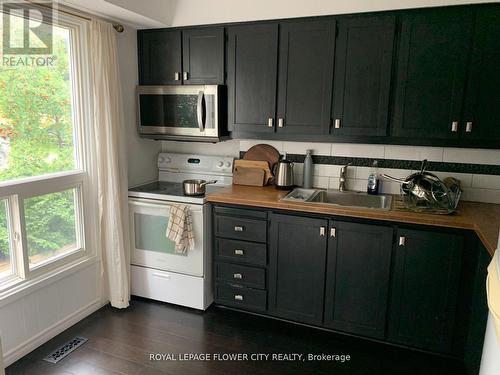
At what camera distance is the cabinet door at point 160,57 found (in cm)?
300

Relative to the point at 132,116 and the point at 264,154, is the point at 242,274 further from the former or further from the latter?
the point at 132,116

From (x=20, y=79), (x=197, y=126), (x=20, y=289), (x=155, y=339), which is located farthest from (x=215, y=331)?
(x=20, y=79)

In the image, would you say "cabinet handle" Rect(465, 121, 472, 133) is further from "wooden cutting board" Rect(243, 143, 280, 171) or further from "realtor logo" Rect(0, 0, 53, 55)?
"realtor logo" Rect(0, 0, 53, 55)

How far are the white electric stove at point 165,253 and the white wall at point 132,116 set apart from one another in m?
0.19

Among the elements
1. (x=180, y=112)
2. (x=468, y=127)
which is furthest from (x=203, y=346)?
(x=468, y=127)

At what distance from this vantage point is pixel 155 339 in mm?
2557

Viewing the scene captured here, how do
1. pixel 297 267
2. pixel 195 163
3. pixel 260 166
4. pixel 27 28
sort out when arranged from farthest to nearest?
pixel 195 163 → pixel 260 166 → pixel 297 267 → pixel 27 28

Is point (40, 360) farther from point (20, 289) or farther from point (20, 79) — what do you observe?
point (20, 79)

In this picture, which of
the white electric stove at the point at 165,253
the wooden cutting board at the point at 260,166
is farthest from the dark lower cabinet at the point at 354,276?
the wooden cutting board at the point at 260,166

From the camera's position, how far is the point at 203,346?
8.18ft

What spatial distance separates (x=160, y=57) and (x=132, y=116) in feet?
1.76

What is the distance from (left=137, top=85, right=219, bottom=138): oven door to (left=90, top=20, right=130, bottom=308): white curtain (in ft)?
0.95

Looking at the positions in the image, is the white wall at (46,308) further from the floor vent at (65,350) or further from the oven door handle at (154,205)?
the oven door handle at (154,205)

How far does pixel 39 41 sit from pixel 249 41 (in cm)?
140
